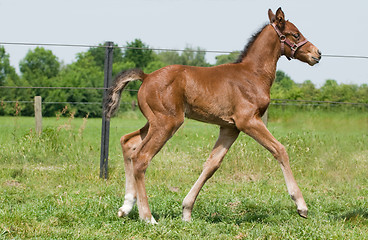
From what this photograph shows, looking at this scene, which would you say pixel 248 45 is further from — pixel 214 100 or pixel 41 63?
pixel 41 63

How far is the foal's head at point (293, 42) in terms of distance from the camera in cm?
498

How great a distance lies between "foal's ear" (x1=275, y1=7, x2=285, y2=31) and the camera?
4.93m

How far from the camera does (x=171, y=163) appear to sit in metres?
8.09

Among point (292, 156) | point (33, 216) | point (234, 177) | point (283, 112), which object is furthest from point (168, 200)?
point (283, 112)

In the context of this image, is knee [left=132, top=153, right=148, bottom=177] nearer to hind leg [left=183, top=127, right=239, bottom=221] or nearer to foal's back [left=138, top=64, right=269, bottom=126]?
foal's back [left=138, top=64, right=269, bottom=126]

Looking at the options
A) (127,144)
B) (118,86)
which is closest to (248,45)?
(118,86)

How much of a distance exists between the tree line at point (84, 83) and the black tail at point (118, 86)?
3490 millimetres

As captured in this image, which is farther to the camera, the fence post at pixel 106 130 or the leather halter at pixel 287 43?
the fence post at pixel 106 130

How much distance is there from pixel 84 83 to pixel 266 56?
33556 mm

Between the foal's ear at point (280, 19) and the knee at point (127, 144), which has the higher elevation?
the foal's ear at point (280, 19)

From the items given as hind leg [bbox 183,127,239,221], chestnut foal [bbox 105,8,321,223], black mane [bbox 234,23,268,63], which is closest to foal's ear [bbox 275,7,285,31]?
chestnut foal [bbox 105,8,321,223]

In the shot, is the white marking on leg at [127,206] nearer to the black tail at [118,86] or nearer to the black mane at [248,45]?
the black tail at [118,86]

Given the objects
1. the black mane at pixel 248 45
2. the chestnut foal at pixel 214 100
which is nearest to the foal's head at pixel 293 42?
the chestnut foal at pixel 214 100

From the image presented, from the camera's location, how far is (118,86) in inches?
196
